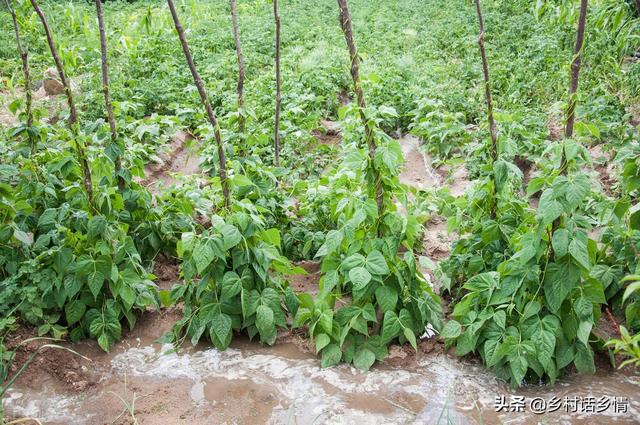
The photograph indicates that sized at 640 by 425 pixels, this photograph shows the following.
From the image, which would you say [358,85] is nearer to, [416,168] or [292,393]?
[292,393]

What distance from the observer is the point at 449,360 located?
3.58 m

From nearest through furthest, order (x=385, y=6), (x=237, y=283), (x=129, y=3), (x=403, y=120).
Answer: (x=237, y=283), (x=403, y=120), (x=385, y=6), (x=129, y=3)

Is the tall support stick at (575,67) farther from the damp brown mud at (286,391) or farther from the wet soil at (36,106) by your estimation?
the wet soil at (36,106)

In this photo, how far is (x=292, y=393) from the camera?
3346 millimetres

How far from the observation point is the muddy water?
3146mm

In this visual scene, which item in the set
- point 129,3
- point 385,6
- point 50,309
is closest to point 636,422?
point 50,309

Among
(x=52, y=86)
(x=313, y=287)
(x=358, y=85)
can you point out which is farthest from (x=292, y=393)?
(x=52, y=86)

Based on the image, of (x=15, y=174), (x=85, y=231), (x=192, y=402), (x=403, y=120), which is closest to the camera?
(x=192, y=402)

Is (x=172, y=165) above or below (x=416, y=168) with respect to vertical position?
above

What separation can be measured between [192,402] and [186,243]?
906mm

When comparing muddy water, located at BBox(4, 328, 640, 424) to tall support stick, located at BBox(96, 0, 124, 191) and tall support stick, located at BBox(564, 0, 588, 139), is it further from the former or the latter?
tall support stick, located at BBox(564, 0, 588, 139)

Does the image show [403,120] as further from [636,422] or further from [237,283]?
[636,422]

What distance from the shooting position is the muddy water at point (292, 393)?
3146 mm

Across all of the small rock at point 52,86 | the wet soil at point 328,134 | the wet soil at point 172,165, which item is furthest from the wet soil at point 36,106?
the wet soil at point 328,134
